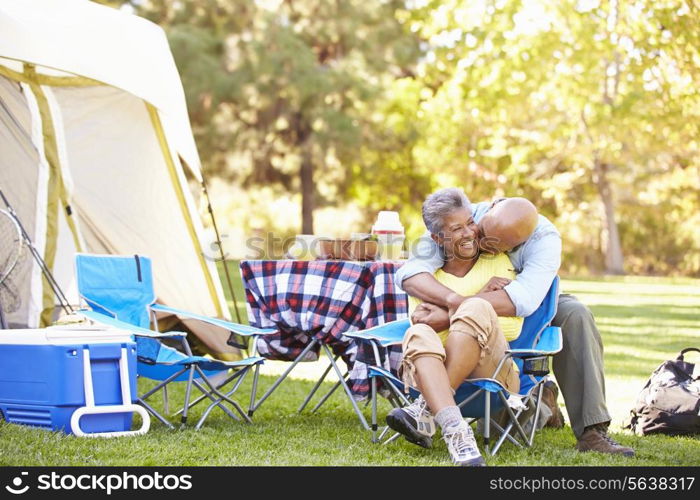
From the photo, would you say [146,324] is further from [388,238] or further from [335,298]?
[388,238]

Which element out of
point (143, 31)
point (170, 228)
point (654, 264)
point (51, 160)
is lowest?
point (654, 264)

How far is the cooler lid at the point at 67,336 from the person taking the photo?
351cm

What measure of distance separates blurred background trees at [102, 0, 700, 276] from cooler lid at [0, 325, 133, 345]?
36.0ft

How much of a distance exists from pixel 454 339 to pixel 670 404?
1155mm

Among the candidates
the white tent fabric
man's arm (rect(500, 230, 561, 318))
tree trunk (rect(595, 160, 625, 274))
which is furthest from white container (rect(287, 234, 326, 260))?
tree trunk (rect(595, 160, 625, 274))

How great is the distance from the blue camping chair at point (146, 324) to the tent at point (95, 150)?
751 mm

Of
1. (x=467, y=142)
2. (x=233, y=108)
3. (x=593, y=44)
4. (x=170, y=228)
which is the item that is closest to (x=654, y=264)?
(x=467, y=142)

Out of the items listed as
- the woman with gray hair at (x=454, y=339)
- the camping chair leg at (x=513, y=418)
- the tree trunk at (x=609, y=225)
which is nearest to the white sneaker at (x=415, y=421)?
the woman with gray hair at (x=454, y=339)

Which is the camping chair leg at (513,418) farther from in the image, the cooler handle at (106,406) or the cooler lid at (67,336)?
the cooler lid at (67,336)

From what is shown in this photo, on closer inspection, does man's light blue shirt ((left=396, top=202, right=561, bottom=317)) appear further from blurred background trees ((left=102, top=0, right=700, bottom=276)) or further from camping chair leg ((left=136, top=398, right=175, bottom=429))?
blurred background trees ((left=102, top=0, right=700, bottom=276))

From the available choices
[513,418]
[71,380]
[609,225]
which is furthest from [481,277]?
[609,225]
